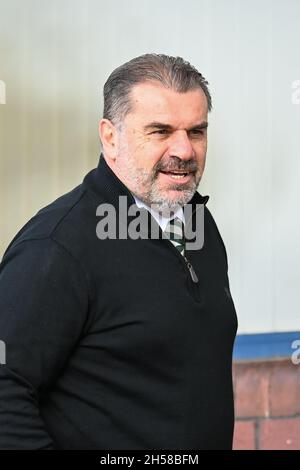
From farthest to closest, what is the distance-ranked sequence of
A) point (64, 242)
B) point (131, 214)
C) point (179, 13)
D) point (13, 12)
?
1. point (179, 13)
2. point (13, 12)
3. point (131, 214)
4. point (64, 242)

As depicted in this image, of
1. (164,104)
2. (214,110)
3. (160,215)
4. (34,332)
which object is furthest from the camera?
(214,110)

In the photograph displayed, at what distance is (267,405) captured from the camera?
10.9 ft

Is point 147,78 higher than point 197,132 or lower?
higher

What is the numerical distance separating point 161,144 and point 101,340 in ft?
1.43

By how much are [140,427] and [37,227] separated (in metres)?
0.44

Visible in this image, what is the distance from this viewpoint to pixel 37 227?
168 cm

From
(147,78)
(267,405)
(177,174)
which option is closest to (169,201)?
(177,174)

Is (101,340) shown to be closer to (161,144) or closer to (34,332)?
(34,332)

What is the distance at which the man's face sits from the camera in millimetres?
1803

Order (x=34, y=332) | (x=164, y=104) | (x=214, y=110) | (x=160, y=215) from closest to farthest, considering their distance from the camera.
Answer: (x=34, y=332) → (x=164, y=104) → (x=160, y=215) → (x=214, y=110)

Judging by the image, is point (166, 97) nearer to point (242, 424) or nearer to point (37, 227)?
point (37, 227)

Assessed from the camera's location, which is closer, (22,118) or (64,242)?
(64,242)
